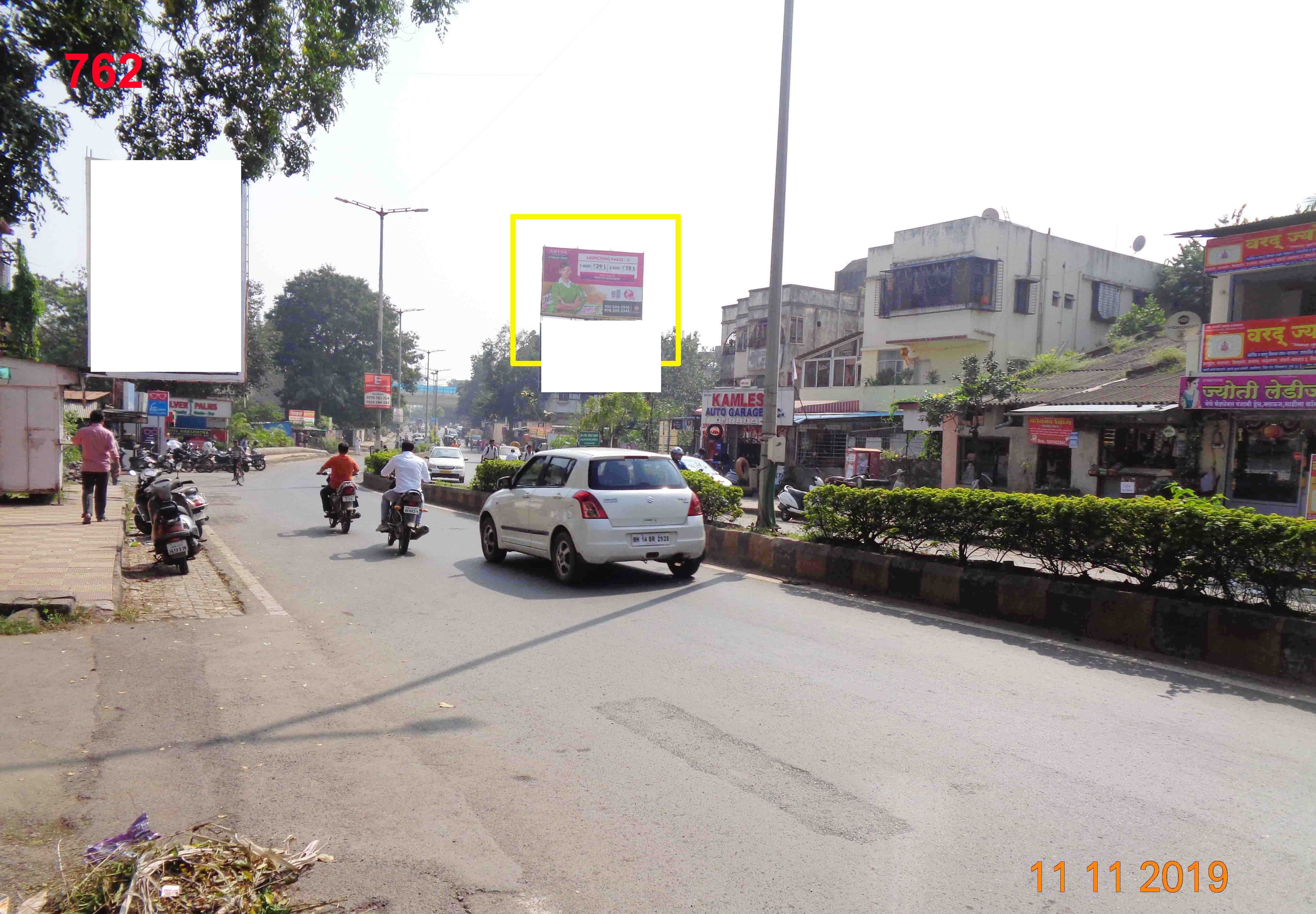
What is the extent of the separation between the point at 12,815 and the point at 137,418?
4225 cm

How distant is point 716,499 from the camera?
13.2 meters

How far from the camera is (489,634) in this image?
7320 mm

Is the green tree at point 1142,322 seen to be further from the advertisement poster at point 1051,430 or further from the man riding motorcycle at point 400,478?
the man riding motorcycle at point 400,478

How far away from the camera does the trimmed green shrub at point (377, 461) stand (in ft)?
90.8

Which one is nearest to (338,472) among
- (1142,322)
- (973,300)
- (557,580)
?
(557,580)

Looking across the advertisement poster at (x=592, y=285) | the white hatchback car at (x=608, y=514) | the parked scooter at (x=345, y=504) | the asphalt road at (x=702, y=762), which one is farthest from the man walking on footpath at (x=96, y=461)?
the advertisement poster at (x=592, y=285)

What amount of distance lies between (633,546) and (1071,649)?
4.50 m

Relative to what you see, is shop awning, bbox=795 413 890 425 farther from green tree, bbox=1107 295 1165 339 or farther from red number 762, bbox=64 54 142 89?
red number 762, bbox=64 54 142 89

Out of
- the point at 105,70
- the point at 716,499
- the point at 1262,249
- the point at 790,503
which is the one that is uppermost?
the point at 1262,249

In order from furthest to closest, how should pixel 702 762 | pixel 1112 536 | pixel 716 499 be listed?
pixel 716 499, pixel 1112 536, pixel 702 762

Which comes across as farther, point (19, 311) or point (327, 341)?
point (327, 341)

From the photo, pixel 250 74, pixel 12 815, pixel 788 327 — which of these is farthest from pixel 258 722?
pixel 788 327

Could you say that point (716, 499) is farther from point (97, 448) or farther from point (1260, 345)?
point (1260, 345)

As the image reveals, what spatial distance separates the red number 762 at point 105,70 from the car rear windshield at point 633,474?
583cm
